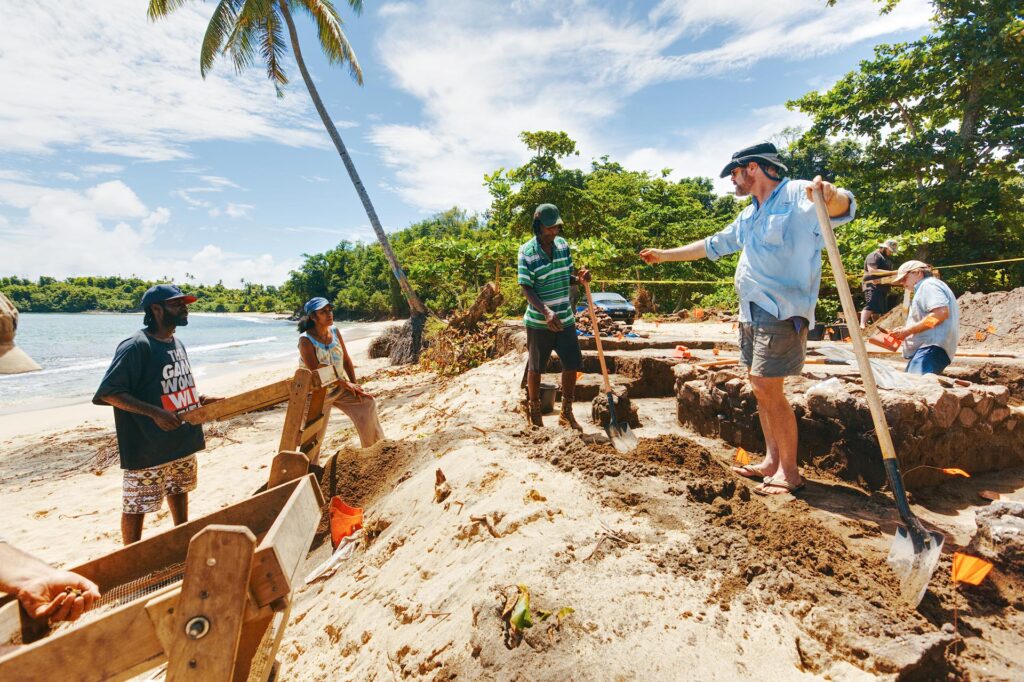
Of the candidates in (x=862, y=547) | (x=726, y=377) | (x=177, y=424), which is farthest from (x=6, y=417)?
(x=862, y=547)

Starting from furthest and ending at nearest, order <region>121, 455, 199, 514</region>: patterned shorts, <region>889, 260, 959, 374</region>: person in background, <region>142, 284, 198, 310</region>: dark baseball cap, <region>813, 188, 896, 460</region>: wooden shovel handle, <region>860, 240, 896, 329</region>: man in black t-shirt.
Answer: <region>860, 240, 896, 329</region>: man in black t-shirt → <region>889, 260, 959, 374</region>: person in background → <region>142, 284, 198, 310</region>: dark baseball cap → <region>121, 455, 199, 514</region>: patterned shorts → <region>813, 188, 896, 460</region>: wooden shovel handle

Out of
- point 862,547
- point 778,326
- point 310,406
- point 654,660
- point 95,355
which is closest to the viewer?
point 654,660

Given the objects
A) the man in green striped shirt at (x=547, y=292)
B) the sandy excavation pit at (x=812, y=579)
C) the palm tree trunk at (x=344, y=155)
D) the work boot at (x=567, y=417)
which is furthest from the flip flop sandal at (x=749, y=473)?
the palm tree trunk at (x=344, y=155)

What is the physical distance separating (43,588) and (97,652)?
2.27 ft

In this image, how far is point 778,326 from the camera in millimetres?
3010

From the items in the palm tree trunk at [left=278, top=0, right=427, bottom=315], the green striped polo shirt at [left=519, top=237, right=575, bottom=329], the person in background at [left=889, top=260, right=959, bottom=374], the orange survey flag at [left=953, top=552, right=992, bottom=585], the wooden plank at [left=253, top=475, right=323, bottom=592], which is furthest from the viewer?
the palm tree trunk at [left=278, top=0, right=427, bottom=315]

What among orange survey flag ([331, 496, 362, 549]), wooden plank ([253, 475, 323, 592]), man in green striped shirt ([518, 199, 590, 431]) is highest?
man in green striped shirt ([518, 199, 590, 431])

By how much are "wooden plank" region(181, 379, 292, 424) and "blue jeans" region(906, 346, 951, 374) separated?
199 inches

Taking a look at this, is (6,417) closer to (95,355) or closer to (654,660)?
(654,660)

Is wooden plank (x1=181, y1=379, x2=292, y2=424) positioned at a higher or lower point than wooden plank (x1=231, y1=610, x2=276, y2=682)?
higher

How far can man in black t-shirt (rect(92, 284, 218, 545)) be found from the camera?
312 centimetres

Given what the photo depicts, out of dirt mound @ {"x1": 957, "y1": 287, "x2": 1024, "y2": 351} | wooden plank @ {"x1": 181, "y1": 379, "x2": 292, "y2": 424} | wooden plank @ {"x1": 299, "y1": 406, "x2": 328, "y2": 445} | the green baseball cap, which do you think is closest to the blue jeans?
the green baseball cap

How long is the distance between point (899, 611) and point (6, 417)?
60.5 feet

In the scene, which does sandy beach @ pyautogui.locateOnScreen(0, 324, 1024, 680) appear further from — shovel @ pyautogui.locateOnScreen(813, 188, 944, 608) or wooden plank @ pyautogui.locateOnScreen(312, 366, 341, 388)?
wooden plank @ pyautogui.locateOnScreen(312, 366, 341, 388)
